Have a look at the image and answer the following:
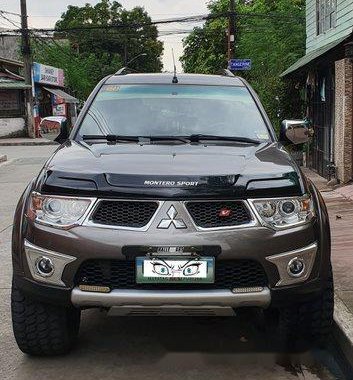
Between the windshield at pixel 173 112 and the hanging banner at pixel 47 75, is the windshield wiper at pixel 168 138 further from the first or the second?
Answer: the hanging banner at pixel 47 75

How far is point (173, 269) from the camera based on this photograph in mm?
3395

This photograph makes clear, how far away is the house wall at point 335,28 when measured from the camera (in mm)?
12593

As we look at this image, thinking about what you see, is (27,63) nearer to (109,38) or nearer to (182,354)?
(182,354)

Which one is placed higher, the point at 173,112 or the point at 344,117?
the point at 173,112

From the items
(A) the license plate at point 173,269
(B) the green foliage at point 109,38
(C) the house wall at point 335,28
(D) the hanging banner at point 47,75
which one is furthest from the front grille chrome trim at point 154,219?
(B) the green foliage at point 109,38

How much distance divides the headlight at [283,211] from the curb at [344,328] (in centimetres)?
98

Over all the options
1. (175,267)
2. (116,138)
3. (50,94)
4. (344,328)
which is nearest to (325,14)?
(116,138)

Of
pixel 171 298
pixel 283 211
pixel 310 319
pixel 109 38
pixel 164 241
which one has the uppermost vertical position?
pixel 109 38

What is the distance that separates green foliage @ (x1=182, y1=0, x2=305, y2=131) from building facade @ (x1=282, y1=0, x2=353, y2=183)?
1.40 m

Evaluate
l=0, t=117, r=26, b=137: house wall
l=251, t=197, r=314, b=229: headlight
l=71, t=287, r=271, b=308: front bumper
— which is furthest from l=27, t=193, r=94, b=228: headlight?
l=0, t=117, r=26, b=137: house wall

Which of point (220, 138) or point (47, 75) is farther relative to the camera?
point (47, 75)

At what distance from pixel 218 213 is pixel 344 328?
1.36m

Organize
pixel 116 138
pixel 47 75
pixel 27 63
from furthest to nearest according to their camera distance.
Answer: pixel 47 75 → pixel 27 63 → pixel 116 138

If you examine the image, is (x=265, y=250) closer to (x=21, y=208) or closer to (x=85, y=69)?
(x=21, y=208)
